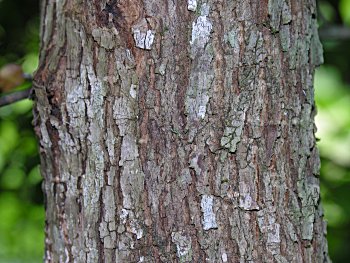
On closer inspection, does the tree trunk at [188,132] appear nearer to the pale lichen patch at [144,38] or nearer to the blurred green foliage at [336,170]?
the pale lichen patch at [144,38]

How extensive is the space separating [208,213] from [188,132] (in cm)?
15

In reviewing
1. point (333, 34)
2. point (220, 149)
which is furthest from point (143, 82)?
point (333, 34)

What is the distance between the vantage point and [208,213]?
1163 mm

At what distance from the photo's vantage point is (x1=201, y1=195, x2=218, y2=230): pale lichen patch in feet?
3.81

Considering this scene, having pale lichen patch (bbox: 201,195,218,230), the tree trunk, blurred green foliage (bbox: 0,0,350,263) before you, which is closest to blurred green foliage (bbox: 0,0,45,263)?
blurred green foliage (bbox: 0,0,350,263)

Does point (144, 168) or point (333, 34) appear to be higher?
point (333, 34)

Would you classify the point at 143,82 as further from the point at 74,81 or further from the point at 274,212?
the point at 274,212

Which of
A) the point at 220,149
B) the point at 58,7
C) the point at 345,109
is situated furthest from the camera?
the point at 345,109

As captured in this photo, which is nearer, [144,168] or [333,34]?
[144,168]

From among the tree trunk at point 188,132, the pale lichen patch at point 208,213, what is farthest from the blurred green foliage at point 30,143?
the pale lichen patch at point 208,213

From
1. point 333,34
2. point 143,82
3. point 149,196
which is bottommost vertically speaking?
point 149,196

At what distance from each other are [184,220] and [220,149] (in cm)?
14

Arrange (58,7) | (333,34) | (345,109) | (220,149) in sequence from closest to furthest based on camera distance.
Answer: (220,149) < (58,7) < (333,34) < (345,109)

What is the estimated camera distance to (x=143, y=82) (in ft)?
3.89
